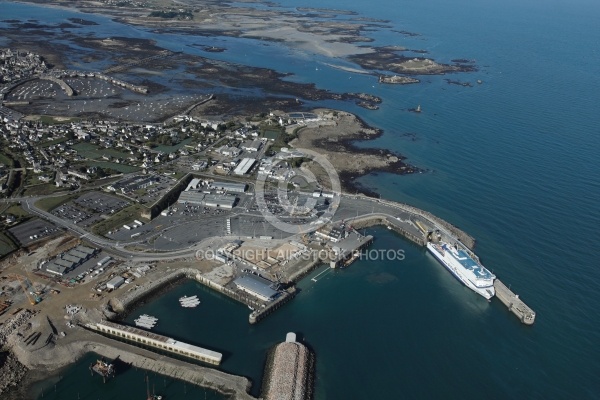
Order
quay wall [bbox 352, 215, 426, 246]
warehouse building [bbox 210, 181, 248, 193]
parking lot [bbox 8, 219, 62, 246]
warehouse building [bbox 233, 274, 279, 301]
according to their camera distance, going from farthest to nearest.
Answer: warehouse building [bbox 210, 181, 248, 193], quay wall [bbox 352, 215, 426, 246], parking lot [bbox 8, 219, 62, 246], warehouse building [bbox 233, 274, 279, 301]

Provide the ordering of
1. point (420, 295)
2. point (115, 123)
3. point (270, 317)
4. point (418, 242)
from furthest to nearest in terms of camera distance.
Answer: point (115, 123)
point (418, 242)
point (420, 295)
point (270, 317)

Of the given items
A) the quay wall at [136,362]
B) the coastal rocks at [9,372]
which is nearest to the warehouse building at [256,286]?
the quay wall at [136,362]

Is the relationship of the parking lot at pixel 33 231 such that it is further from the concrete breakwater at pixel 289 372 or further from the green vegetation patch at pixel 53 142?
the concrete breakwater at pixel 289 372

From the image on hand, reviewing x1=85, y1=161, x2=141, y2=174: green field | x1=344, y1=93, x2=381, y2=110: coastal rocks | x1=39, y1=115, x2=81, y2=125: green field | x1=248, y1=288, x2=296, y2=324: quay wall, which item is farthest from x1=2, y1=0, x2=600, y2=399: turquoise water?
x1=39, y1=115, x2=81, y2=125: green field

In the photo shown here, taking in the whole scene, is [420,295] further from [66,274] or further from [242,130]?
[242,130]

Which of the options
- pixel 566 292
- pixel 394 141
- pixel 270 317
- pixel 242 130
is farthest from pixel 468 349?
pixel 242 130

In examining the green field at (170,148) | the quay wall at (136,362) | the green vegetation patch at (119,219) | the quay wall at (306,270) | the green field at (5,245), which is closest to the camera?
the quay wall at (136,362)

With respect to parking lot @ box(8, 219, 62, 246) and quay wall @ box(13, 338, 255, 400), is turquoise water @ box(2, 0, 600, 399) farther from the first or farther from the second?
parking lot @ box(8, 219, 62, 246)
